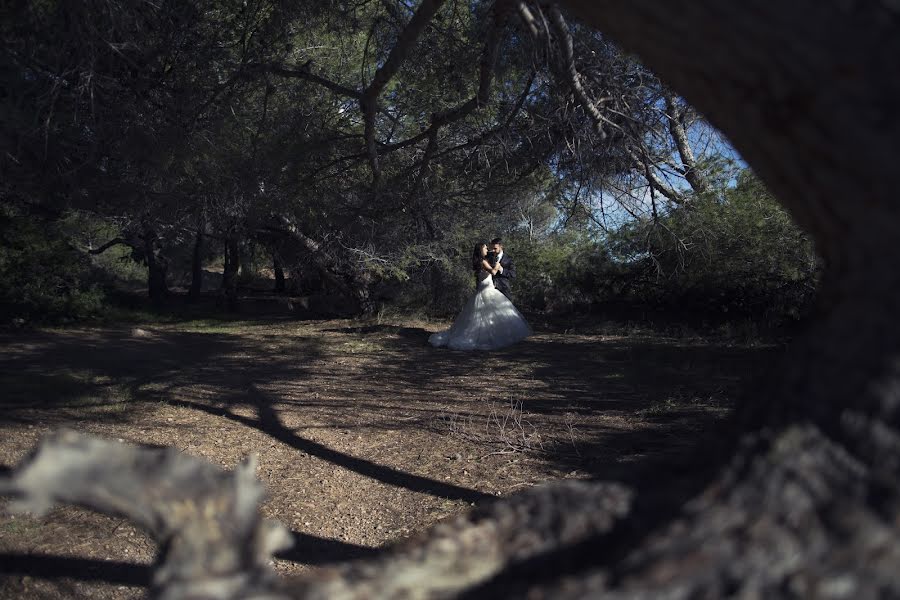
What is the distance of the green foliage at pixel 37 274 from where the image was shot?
40.7ft

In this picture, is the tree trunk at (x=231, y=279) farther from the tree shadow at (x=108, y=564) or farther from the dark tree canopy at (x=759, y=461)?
the dark tree canopy at (x=759, y=461)

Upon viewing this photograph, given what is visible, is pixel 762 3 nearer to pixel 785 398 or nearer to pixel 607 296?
pixel 785 398

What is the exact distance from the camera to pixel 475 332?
11.4 meters

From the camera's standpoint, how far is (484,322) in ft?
37.7

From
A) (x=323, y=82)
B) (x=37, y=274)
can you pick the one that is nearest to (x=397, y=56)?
(x=323, y=82)

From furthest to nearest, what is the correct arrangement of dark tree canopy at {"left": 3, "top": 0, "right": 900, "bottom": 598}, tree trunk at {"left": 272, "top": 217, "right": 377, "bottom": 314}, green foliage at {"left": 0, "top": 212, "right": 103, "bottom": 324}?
1. tree trunk at {"left": 272, "top": 217, "right": 377, "bottom": 314}
2. green foliage at {"left": 0, "top": 212, "right": 103, "bottom": 324}
3. dark tree canopy at {"left": 3, "top": 0, "right": 900, "bottom": 598}

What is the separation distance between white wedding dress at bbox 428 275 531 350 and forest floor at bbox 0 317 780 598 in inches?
12.9

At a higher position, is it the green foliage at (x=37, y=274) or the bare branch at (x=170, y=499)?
the green foliage at (x=37, y=274)

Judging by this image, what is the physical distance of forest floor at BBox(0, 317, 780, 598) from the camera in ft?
12.8

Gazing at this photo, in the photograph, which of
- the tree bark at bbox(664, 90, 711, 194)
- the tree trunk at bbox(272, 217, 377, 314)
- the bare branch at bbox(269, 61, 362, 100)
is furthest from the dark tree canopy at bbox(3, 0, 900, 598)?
the tree trunk at bbox(272, 217, 377, 314)

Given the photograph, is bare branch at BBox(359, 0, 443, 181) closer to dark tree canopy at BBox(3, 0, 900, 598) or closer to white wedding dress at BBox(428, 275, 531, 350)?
dark tree canopy at BBox(3, 0, 900, 598)

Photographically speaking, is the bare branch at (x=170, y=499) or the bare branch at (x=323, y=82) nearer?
the bare branch at (x=170, y=499)

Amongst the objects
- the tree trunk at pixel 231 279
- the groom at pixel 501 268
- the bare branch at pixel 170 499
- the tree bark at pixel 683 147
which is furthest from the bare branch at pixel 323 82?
the tree trunk at pixel 231 279

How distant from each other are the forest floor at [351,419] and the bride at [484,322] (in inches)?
13.6
